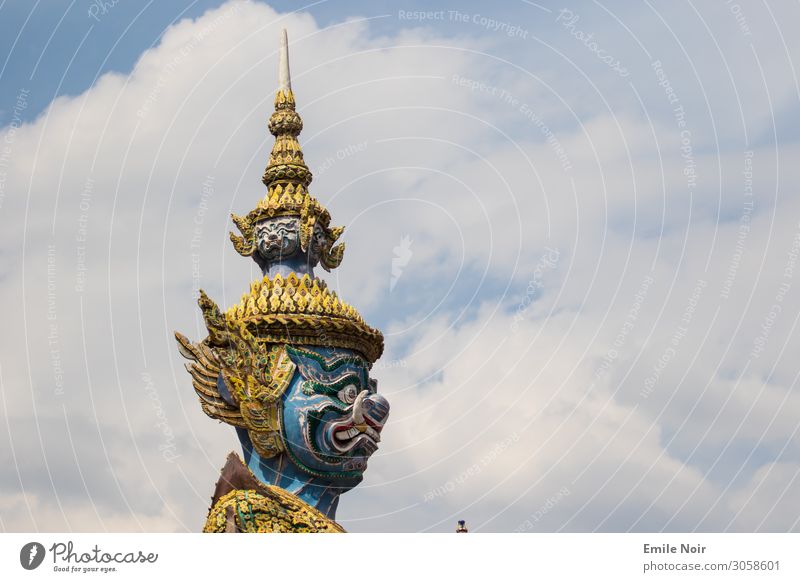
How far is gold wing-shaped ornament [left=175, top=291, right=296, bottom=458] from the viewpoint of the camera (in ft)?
78.7

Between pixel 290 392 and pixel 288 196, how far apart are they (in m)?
3.78

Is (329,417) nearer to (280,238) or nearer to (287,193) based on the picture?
(280,238)

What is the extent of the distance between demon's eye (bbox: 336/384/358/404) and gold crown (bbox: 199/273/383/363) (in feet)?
2.56

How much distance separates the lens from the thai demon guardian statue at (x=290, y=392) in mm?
23562

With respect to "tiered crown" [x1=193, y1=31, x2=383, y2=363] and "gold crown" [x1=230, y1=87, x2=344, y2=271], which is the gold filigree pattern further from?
"gold crown" [x1=230, y1=87, x2=344, y2=271]

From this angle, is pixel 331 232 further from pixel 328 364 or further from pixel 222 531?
pixel 222 531
